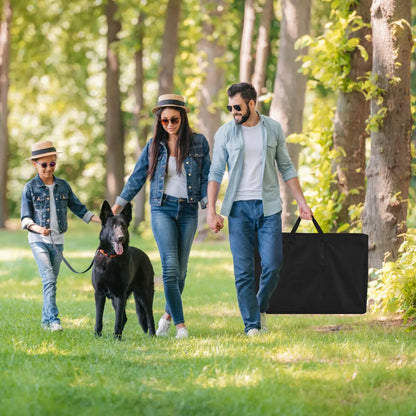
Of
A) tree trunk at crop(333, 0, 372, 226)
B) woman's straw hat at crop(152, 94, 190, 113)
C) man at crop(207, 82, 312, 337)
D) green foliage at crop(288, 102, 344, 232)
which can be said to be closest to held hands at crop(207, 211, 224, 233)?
man at crop(207, 82, 312, 337)

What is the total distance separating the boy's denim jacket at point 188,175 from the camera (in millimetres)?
8148

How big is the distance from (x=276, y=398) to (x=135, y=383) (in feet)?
3.39

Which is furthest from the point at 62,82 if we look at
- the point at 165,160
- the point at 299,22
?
the point at 165,160

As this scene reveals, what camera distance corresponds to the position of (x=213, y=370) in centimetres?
622

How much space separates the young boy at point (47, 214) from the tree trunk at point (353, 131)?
13.2 feet

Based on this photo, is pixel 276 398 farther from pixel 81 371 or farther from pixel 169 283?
pixel 169 283

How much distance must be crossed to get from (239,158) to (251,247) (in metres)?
0.85

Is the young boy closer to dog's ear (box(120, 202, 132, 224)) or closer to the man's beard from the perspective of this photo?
dog's ear (box(120, 202, 132, 224))

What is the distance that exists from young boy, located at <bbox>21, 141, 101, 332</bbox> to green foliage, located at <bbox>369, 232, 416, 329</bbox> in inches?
117

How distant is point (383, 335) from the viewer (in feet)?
26.5

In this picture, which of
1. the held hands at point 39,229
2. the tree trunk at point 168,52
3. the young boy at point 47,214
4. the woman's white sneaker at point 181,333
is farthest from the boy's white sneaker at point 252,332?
the tree trunk at point 168,52

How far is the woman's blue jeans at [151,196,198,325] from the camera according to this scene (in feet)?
26.5

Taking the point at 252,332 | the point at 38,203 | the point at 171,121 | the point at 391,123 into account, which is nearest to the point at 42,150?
the point at 38,203

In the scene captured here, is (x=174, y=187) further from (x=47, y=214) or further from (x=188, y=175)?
(x=47, y=214)
